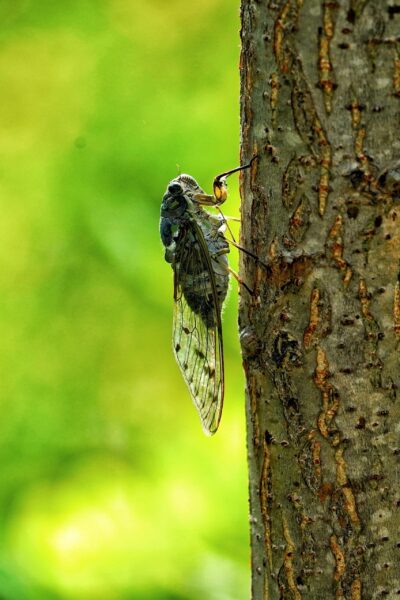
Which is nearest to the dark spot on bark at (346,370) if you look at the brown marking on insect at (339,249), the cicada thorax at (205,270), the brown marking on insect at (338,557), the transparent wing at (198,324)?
the brown marking on insect at (339,249)

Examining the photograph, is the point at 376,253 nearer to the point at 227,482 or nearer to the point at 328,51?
the point at 328,51

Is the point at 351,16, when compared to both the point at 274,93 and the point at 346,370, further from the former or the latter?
the point at 346,370

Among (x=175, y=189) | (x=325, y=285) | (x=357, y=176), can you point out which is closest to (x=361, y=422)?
(x=325, y=285)

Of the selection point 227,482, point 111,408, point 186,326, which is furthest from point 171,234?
point 111,408

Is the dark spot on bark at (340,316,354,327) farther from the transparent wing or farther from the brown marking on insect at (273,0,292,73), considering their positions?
the transparent wing

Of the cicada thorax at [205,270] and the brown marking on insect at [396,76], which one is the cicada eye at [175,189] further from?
the brown marking on insect at [396,76]

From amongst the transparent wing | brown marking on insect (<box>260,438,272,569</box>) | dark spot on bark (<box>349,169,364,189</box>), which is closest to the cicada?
the transparent wing
